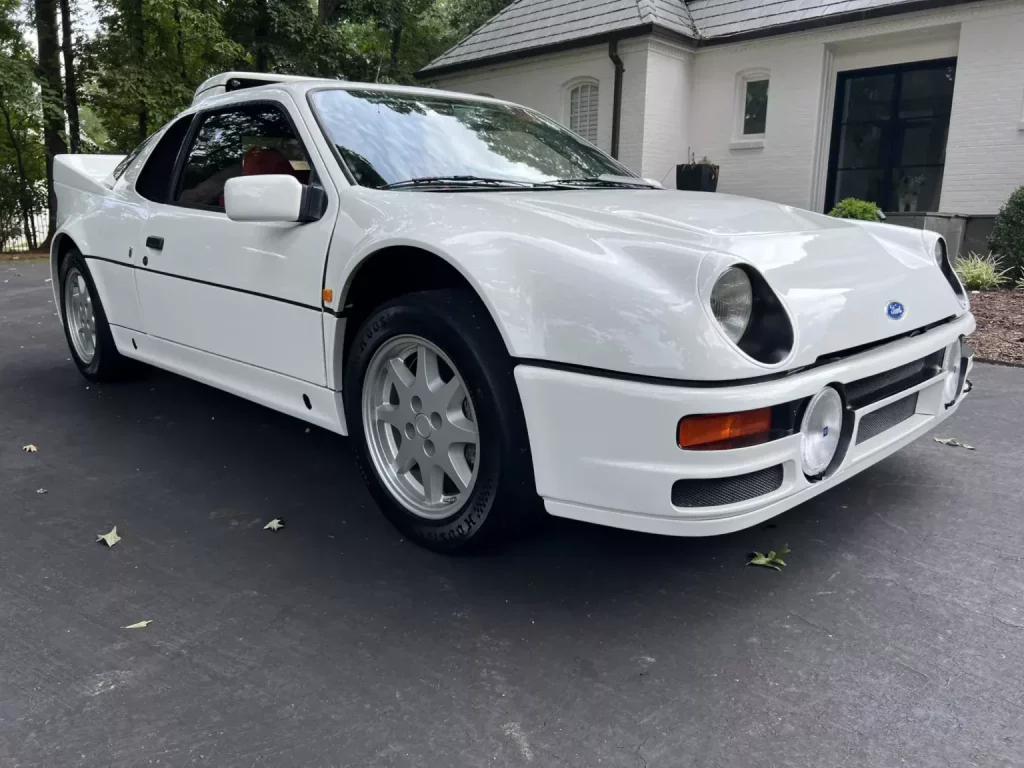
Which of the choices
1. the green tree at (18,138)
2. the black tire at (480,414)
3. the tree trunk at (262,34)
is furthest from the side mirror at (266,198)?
the tree trunk at (262,34)

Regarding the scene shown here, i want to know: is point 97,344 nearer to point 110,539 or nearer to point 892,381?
point 110,539

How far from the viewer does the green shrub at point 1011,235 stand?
9.74m

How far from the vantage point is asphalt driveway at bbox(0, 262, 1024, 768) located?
6.18 ft

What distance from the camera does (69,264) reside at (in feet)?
16.2

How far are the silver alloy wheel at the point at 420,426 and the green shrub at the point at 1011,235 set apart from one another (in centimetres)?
940

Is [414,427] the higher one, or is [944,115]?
[944,115]

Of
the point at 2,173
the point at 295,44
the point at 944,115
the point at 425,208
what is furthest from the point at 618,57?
the point at 2,173

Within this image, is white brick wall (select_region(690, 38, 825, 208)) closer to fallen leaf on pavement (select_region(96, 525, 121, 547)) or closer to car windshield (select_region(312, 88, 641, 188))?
car windshield (select_region(312, 88, 641, 188))

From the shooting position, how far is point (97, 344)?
4.78 meters

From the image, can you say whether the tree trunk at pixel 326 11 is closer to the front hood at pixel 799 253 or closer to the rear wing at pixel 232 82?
the rear wing at pixel 232 82

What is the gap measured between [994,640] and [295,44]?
1893 cm

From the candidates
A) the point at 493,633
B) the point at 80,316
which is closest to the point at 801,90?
the point at 80,316

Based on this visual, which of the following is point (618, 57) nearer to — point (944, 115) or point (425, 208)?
point (944, 115)

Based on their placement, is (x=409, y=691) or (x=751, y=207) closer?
(x=409, y=691)
